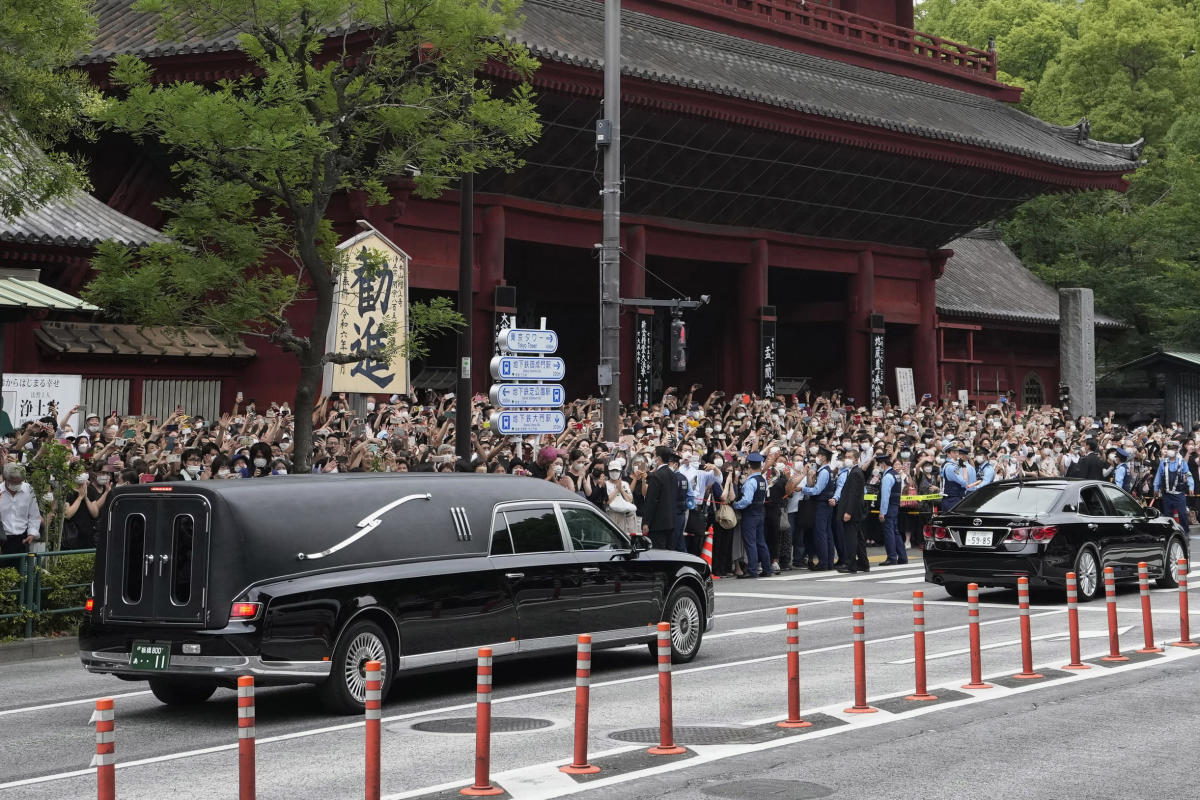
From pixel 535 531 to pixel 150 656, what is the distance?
3456 mm

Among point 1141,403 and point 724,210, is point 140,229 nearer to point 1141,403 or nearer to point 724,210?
point 724,210

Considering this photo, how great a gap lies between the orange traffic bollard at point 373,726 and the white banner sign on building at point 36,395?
49.5 feet

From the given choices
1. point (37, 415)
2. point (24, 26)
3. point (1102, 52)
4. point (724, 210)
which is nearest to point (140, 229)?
point (37, 415)

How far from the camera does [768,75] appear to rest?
116 ft

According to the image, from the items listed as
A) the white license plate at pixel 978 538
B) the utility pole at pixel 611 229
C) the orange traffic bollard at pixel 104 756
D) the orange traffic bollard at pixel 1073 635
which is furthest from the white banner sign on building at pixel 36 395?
the orange traffic bollard at pixel 104 756

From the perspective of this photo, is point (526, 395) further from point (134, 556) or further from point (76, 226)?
point (134, 556)

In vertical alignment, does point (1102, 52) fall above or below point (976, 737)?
above

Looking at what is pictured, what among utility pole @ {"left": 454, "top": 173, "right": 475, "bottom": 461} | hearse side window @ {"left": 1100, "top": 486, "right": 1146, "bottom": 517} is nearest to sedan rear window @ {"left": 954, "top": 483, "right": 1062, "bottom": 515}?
hearse side window @ {"left": 1100, "top": 486, "right": 1146, "bottom": 517}

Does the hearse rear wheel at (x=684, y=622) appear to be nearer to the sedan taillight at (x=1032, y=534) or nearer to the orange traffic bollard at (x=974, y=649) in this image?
the orange traffic bollard at (x=974, y=649)

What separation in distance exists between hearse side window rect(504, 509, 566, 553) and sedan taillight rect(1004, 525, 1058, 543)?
7.34 metres

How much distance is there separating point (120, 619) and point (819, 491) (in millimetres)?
14091

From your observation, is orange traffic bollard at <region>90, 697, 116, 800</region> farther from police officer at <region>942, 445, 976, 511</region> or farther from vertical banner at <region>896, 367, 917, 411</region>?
vertical banner at <region>896, 367, 917, 411</region>

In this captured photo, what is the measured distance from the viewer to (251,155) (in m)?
17.1

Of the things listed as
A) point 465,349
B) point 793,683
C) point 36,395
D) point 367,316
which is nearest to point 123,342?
point 36,395
